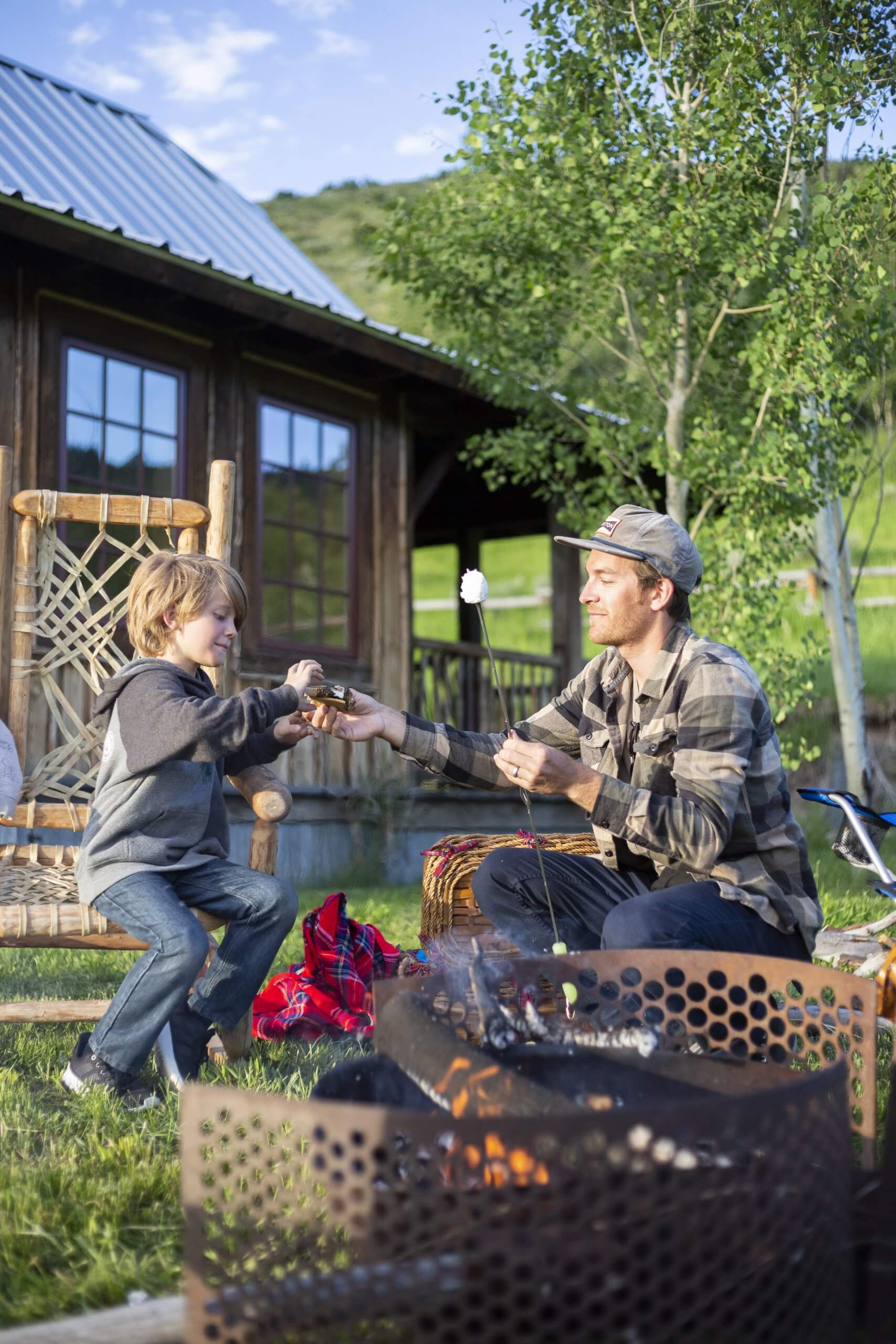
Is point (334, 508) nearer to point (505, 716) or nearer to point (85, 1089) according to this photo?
point (85, 1089)

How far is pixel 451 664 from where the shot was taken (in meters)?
10.1

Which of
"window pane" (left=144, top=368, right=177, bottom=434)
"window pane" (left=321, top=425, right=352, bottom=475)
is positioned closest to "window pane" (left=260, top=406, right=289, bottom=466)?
"window pane" (left=321, top=425, right=352, bottom=475)

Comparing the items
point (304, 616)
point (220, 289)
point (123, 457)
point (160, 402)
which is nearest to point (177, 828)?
point (220, 289)

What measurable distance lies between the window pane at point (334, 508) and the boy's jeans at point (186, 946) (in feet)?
18.8

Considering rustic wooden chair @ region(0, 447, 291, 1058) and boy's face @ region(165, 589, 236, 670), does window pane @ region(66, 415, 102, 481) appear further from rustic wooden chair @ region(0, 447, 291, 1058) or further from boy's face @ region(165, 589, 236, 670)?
boy's face @ region(165, 589, 236, 670)

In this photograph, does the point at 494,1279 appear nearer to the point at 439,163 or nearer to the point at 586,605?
the point at 586,605

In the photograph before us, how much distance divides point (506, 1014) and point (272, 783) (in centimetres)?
131

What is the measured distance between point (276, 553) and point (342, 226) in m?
56.8

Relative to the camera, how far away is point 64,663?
12.0 feet

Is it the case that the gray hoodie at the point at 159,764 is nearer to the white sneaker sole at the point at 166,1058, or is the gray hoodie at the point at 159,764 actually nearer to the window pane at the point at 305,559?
the white sneaker sole at the point at 166,1058

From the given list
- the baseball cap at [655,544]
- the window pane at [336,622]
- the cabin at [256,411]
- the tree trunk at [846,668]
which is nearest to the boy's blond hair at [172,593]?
the baseball cap at [655,544]

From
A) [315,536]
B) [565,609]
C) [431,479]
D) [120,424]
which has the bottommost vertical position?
[565,609]

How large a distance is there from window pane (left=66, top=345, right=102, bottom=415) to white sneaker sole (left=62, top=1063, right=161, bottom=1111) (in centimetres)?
504

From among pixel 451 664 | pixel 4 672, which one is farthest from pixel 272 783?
pixel 451 664
